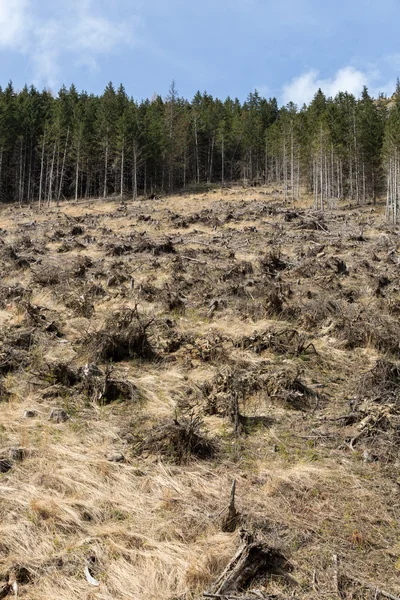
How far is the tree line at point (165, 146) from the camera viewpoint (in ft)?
163

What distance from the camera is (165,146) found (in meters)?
57.1

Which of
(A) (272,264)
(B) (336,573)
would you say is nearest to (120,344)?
(B) (336,573)

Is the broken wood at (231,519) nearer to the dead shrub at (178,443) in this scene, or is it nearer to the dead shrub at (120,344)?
the dead shrub at (178,443)

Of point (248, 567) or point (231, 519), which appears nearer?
point (248, 567)

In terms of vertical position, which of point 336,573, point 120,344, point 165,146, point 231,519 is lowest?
point 336,573

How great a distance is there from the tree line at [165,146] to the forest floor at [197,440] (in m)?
36.1

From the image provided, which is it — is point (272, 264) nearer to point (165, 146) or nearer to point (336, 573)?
point (336, 573)

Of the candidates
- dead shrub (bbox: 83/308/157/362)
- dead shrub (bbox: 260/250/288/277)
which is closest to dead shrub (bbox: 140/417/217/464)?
dead shrub (bbox: 83/308/157/362)

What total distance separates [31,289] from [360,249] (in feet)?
49.6

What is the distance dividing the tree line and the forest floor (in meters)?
36.1

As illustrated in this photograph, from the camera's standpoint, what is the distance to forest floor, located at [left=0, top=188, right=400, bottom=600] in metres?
3.41

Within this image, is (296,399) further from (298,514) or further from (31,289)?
(31,289)

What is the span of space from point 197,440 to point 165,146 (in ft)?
187

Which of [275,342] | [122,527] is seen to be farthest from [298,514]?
[275,342]
